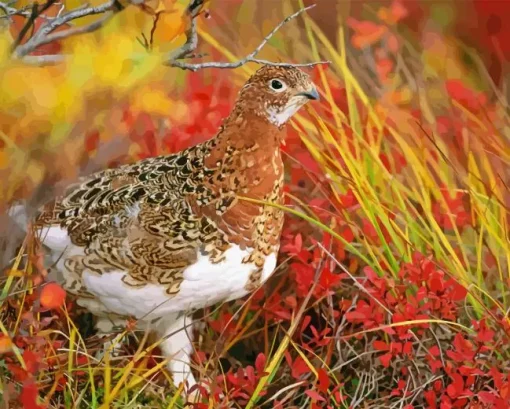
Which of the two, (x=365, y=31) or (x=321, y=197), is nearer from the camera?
(x=321, y=197)

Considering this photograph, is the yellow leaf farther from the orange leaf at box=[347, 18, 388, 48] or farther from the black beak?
the orange leaf at box=[347, 18, 388, 48]

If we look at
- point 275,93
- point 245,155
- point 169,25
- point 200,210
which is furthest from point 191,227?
point 169,25

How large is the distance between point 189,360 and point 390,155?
599 millimetres

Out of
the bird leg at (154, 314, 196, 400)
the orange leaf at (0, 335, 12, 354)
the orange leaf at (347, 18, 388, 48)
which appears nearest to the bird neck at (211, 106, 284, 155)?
the bird leg at (154, 314, 196, 400)

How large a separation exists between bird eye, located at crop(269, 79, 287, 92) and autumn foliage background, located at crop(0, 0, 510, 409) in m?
0.17

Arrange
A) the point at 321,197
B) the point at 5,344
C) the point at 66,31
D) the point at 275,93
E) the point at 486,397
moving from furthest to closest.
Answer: the point at 321,197, the point at 275,93, the point at 486,397, the point at 5,344, the point at 66,31

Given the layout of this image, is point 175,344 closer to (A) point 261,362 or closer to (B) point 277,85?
(A) point 261,362

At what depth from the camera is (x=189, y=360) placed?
4.72ft

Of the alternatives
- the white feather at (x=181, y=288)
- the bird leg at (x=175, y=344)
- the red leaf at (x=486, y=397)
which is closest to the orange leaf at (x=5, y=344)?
the white feather at (x=181, y=288)

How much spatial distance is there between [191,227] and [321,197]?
1.59 ft

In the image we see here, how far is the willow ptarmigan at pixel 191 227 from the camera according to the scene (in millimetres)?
1290

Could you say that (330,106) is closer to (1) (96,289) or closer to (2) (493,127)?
(2) (493,127)

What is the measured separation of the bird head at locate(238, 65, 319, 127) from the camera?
4.34ft

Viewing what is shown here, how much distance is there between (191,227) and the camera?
1294 millimetres
